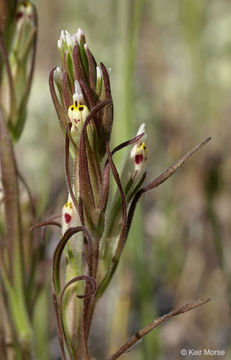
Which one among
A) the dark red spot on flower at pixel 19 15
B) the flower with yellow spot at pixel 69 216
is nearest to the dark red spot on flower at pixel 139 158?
the flower with yellow spot at pixel 69 216

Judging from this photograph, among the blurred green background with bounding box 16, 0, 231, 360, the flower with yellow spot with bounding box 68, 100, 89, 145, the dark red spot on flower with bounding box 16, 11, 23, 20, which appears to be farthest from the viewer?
the blurred green background with bounding box 16, 0, 231, 360

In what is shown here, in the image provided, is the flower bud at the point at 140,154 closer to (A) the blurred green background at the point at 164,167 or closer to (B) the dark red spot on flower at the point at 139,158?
(B) the dark red spot on flower at the point at 139,158

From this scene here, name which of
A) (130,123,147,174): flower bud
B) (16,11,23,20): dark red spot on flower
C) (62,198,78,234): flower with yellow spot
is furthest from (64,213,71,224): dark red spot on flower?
(16,11,23,20): dark red spot on flower

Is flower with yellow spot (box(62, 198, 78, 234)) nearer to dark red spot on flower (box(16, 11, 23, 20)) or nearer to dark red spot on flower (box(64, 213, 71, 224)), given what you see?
dark red spot on flower (box(64, 213, 71, 224))

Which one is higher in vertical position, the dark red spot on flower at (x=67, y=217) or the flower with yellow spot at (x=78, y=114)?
the flower with yellow spot at (x=78, y=114)

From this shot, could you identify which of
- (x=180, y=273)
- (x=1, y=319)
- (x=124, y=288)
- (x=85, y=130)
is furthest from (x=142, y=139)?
(x=180, y=273)

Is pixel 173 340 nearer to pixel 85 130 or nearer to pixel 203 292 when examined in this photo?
pixel 203 292

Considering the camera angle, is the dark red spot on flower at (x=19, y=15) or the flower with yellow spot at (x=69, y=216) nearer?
the flower with yellow spot at (x=69, y=216)

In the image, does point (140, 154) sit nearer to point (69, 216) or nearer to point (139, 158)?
point (139, 158)
